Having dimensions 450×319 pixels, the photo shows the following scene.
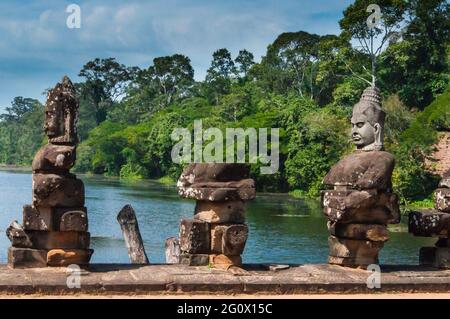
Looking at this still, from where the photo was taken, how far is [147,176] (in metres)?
60.0

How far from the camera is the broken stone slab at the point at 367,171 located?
7391 mm

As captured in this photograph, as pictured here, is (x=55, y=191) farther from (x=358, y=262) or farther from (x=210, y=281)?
(x=358, y=262)

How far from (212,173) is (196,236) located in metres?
0.72

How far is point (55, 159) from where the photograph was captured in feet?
23.3

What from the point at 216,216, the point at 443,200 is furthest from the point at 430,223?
the point at 216,216

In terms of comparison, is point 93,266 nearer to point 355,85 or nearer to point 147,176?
point 355,85

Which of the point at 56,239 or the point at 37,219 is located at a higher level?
the point at 37,219

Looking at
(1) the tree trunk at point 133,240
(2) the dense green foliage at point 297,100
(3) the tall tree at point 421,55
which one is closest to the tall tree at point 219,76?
(2) the dense green foliage at point 297,100

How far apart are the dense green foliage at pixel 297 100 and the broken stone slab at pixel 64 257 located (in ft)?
72.3

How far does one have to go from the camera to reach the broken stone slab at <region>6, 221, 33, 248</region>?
283 inches

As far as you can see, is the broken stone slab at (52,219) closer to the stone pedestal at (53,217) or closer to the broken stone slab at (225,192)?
the stone pedestal at (53,217)

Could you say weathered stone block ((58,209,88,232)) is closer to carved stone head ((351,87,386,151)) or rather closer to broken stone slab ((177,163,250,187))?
broken stone slab ((177,163,250,187))

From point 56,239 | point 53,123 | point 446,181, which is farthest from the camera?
point 446,181
